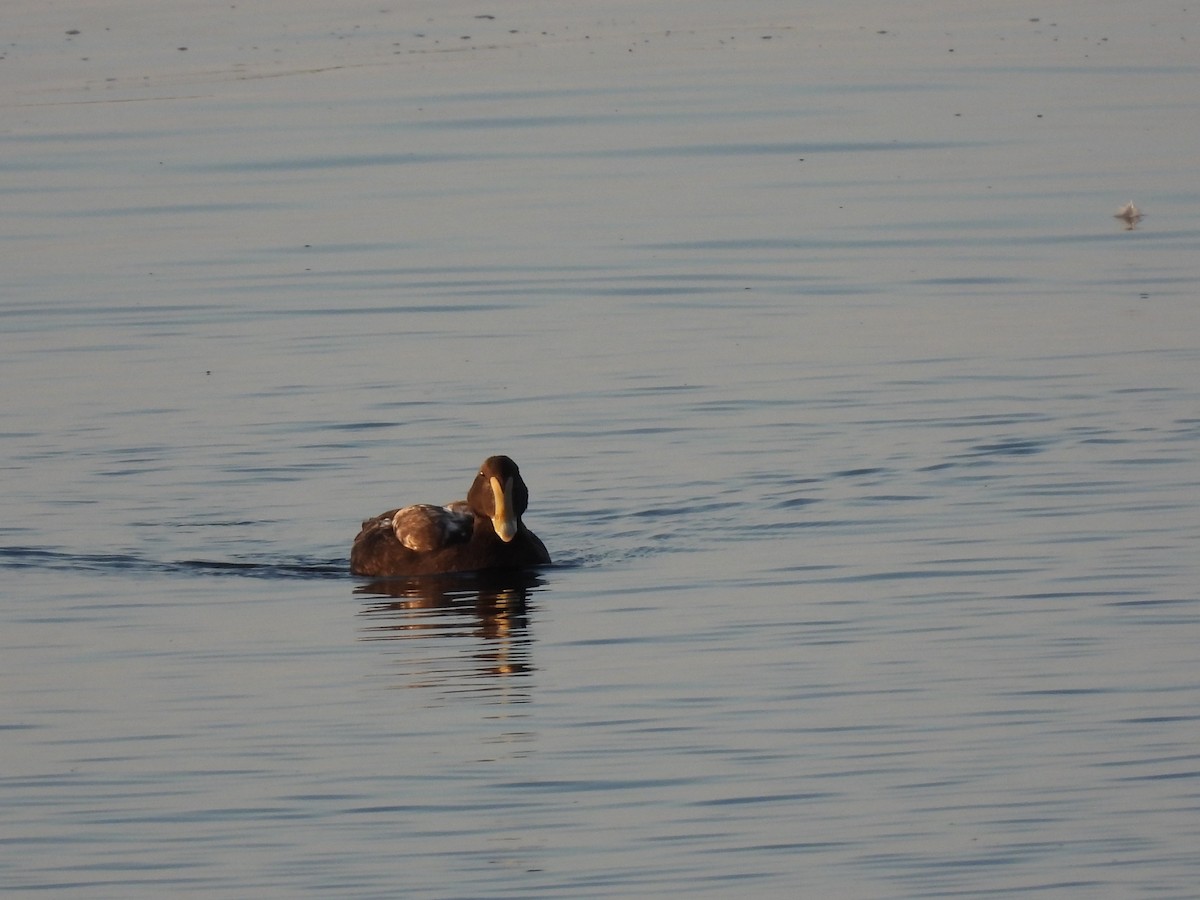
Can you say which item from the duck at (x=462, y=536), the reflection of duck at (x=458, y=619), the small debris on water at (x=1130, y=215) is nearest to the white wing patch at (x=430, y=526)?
the duck at (x=462, y=536)

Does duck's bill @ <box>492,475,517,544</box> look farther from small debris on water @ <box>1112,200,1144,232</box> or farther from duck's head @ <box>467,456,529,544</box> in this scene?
small debris on water @ <box>1112,200,1144,232</box>

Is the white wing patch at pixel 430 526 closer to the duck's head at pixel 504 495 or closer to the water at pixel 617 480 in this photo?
the duck's head at pixel 504 495

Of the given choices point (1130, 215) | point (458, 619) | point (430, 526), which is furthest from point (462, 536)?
point (1130, 215)

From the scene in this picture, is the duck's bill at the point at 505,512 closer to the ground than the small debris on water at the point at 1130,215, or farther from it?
closer to the ground

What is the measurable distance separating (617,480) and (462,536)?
144cm

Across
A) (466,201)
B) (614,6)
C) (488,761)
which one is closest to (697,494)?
(488,761)

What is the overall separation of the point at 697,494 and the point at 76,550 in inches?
147

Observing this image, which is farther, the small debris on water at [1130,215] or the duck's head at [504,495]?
the small debris on water at [1130,215]

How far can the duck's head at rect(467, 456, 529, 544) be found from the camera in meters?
15.1

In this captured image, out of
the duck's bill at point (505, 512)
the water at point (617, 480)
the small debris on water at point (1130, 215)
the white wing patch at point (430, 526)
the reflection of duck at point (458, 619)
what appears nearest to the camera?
the water at point (617, 480)

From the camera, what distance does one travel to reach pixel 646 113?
32.4 meters

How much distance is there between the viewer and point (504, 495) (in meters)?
15.1

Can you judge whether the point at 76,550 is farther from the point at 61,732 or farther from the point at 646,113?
the point at 646,113

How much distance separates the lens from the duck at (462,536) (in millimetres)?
15109
